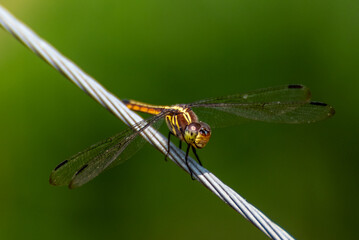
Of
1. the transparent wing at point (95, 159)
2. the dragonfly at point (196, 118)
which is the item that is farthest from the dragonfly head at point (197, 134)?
the transparent wing at point (95, 159)

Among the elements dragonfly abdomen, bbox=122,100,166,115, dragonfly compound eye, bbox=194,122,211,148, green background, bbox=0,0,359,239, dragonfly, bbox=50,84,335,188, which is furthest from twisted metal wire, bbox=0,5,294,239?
green background, bbox=0,0,359,239

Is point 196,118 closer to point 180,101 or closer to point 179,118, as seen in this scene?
point 179,118

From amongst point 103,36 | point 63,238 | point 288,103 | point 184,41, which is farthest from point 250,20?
point 63,238

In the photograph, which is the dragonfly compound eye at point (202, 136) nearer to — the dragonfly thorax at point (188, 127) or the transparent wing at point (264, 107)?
the dragonfly thorax at point (188, 127)

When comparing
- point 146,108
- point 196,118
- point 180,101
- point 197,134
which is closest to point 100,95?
point 197,134

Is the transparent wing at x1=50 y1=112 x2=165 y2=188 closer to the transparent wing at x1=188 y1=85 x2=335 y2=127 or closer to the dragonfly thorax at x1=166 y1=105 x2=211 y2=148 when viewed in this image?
the dragonfly thorax at x1=166 y1=105 x2=211 y2=148

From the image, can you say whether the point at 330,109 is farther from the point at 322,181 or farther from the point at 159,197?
the point at 159,197
